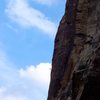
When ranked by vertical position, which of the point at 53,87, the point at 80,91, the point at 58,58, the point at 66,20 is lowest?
the point at 80,91

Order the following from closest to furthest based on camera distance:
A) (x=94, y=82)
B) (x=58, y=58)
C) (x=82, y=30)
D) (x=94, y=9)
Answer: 1. (x=94, y=82)
2. (x=94, y=9)
3. (x=82, y=30)
4. (x=58, y=58)

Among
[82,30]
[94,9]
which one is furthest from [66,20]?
[94,9]

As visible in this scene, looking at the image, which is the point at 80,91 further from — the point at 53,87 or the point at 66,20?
the point at 66,20

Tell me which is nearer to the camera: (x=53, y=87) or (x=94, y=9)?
(x=94, y=9)

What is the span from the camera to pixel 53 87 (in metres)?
42.5

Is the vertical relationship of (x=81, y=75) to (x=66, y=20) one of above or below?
below

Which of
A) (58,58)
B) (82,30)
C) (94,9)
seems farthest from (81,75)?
(58,58)

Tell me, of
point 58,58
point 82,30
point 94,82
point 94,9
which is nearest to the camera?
point 94,82

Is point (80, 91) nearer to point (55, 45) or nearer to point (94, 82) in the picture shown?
point (94, 82)

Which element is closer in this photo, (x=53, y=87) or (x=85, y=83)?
(x=85, y=83)

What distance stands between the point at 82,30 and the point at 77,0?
4725 mm

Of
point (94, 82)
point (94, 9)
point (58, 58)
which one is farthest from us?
point (58, 58)

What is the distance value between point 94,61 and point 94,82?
1.06 m

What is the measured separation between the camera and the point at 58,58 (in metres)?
44.5
